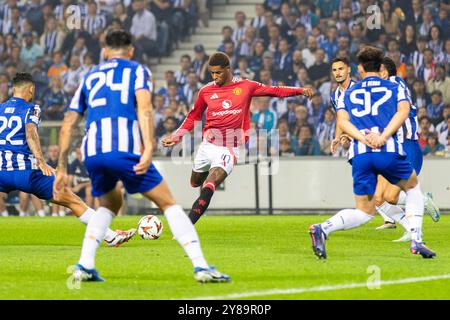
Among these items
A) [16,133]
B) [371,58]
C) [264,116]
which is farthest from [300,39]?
[371,58]

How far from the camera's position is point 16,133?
13203mm

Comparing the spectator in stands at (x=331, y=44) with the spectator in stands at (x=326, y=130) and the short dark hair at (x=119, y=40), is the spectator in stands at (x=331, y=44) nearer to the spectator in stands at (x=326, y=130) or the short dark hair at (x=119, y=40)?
the spectator in stands at (x=326, y=130)

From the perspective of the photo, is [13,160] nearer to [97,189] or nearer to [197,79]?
[97,189]

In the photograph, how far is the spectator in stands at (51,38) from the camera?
27.4 meters

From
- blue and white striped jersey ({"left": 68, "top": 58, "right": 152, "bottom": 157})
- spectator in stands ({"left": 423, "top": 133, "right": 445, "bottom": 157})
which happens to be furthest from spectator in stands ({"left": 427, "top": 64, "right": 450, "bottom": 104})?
blue and white striped jersey ({"left": 68, "top": 58, "right": 152, "bottom": 157})

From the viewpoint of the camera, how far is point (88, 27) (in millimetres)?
27375

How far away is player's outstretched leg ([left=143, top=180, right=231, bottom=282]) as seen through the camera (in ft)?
28.0

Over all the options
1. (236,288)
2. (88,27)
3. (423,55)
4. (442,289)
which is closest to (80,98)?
(236,288)

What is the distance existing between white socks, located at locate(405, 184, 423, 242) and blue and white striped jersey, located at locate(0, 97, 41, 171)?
180 inches

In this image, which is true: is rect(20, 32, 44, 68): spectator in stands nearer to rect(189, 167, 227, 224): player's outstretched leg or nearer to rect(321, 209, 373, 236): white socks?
A: rect(189, 167, 227, 224): player's outstretched leg

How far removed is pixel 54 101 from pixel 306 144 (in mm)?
6726

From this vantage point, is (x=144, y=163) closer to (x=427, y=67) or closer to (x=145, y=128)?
(x=145, y=128)

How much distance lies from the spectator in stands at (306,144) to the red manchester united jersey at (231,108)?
721 centimetres

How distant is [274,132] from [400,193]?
7609mm
